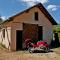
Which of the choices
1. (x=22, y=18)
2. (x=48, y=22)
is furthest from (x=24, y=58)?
(x=48, y=22)

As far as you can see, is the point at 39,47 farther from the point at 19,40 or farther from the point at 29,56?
the point at 19,40

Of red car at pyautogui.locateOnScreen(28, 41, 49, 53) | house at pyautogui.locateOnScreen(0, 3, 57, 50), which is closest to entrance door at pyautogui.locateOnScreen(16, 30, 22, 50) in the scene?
house at pyautogui.locateOnScreen(0, 3, 57, 50)

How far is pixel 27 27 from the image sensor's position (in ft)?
85.0

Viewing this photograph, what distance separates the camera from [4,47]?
26312 mm

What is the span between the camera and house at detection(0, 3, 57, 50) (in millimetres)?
24508

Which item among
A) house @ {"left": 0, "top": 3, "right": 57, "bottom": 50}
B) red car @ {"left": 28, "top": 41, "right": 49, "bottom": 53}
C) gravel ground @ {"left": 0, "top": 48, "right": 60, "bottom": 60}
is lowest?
gravel ground @ {"left": 0, "top": 48, "right": 60, "bottom": 60}

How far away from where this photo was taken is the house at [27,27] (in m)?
24.5

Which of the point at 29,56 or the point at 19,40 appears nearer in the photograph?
the point at 29,56

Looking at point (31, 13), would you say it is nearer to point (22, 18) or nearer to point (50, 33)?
point (22, 18)

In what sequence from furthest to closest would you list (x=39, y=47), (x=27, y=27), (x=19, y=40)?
1. (x=27, y=27)
2. (x=19, y=40)
3. (x=39, y=47)

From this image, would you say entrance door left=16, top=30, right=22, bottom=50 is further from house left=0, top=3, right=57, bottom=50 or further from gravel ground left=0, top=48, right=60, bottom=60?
gravel ground left=0, top=48, right=60, bottom=60

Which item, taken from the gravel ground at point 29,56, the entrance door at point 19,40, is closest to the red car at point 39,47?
the gravel ground at point 29,56

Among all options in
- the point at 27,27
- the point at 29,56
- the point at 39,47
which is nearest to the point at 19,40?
the point at 27,27

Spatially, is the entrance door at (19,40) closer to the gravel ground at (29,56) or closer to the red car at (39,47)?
the red car at (39,47)
